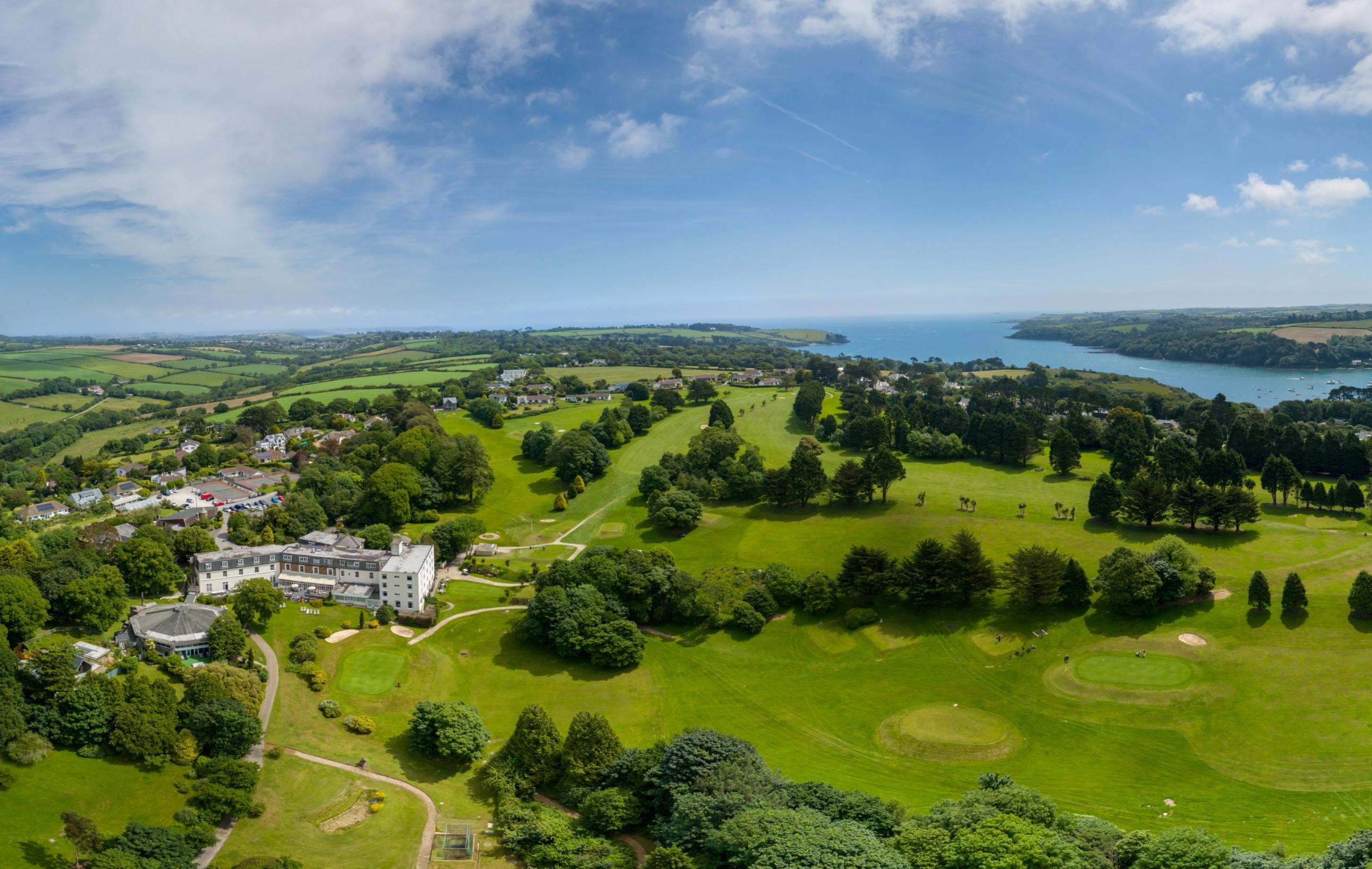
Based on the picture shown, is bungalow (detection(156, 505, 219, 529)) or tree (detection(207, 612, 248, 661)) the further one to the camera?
bungalow (detection(156, 505, 219, 529))

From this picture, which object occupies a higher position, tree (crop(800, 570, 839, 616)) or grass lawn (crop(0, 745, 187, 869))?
tree (crop(800, 570, 839, 616))

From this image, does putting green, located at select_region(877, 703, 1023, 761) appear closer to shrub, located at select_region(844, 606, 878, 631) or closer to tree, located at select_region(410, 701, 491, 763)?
shrub, located at select_region(844, 606, 878, 631)

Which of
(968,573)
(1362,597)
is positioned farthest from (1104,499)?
(968,573)

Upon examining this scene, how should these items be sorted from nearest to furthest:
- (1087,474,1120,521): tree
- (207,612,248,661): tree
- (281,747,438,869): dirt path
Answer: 1. (281,747,438,869): dirt path
2. (207,612,248,661): tree
3. (1087,474,1120,521): tree

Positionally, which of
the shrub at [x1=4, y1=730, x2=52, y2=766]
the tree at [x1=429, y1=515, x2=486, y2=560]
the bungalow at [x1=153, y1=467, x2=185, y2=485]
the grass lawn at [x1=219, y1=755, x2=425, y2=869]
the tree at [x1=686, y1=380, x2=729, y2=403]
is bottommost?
the grass lawn at [x1=219, y1=755, x2=425, y2=869]

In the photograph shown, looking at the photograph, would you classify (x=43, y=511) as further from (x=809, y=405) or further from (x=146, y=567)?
(x=809, y=405)

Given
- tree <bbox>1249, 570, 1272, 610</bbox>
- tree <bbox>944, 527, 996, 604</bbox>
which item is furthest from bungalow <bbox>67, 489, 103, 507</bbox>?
tree <bbox>1249, 570, 1272, 610</bbox>
